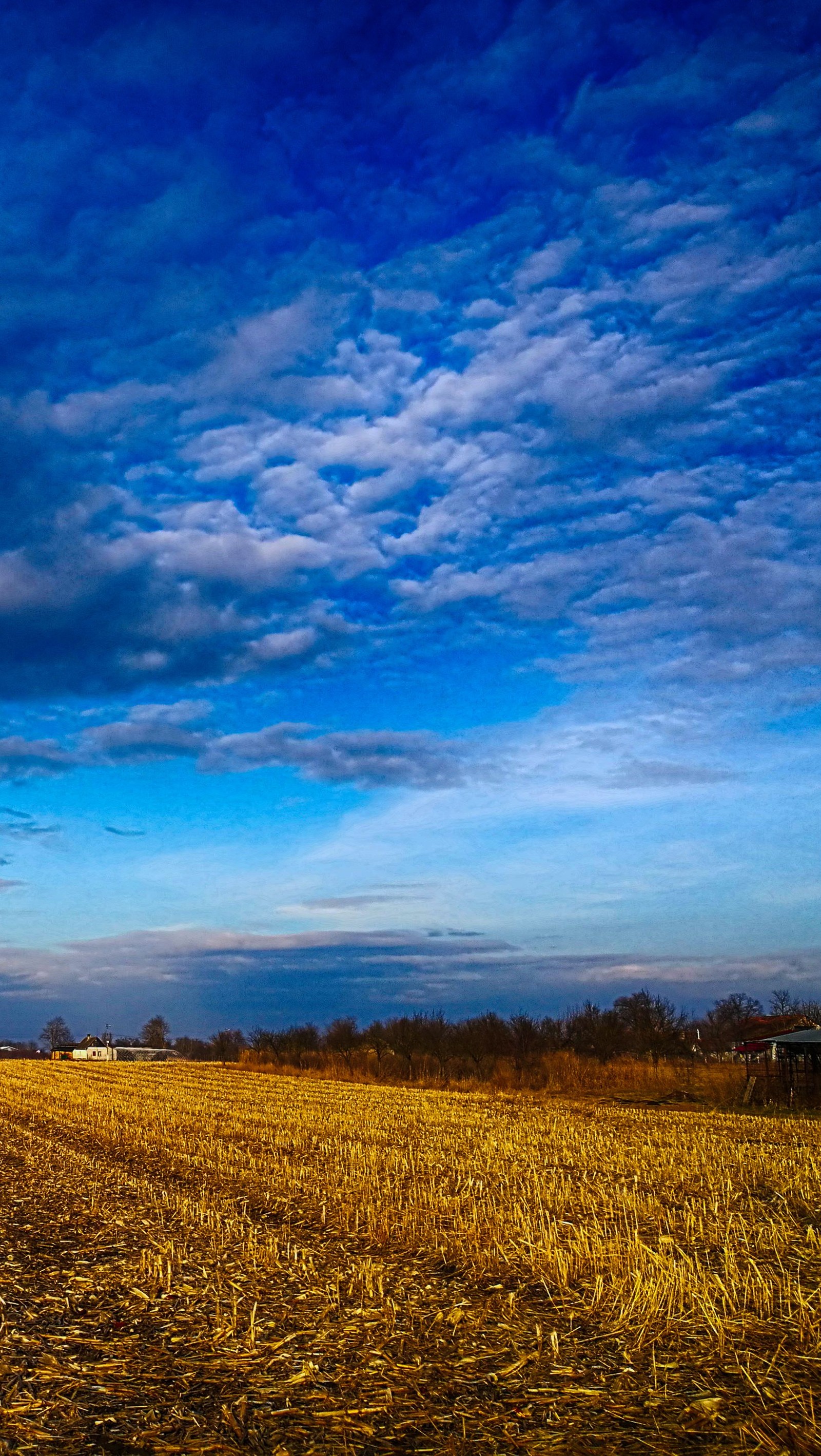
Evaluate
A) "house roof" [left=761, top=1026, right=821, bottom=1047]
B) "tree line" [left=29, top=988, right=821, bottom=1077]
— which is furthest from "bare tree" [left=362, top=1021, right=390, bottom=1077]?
"house roof" [left=761, top=1026, right=821, bottom=1047]

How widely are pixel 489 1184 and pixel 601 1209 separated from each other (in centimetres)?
246

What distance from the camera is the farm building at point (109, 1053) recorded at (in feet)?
431

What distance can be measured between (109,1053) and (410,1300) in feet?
460

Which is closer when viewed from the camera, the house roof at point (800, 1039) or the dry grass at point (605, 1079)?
the house roof at point (800, 1039)

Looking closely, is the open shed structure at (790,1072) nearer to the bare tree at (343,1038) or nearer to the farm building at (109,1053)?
the bare tree at (343,1038)

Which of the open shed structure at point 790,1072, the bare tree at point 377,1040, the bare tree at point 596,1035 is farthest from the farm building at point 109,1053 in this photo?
the open shed structure at point 790,1072

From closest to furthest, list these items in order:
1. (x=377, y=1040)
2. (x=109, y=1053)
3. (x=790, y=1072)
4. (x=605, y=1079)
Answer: (x=790, y=1072) < (x=605, y=1079) < (x=377, y=1040) < (x=109, y=1053)

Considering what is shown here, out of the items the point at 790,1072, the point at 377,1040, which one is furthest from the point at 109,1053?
the point at 790,1072

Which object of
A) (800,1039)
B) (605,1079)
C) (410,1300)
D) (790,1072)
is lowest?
(605,1079)

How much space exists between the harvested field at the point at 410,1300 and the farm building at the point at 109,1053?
118 m

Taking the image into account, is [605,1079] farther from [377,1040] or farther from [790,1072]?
[377,1040]

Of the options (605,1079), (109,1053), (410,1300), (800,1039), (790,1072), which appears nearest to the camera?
(410,1300)

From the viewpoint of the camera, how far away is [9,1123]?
25578mm

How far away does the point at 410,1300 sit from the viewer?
9.18 meters
